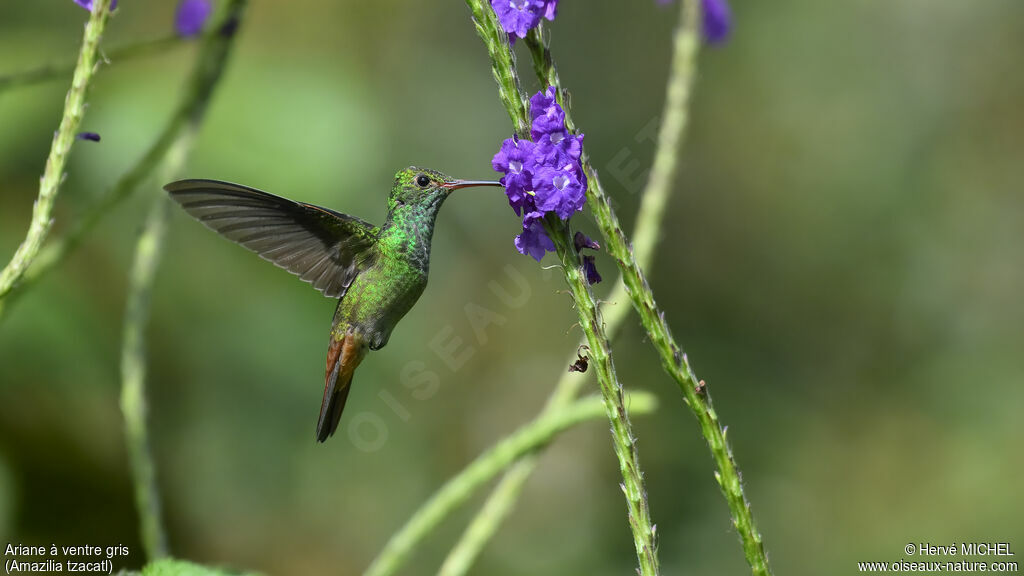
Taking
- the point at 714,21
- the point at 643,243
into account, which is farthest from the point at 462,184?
the point at 714,21

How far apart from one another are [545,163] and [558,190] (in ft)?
0.17

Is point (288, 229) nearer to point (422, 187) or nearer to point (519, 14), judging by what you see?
point (422, 187)

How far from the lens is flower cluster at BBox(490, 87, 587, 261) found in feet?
4.78

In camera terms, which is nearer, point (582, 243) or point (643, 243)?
point (582, 243)

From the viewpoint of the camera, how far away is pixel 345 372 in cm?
230

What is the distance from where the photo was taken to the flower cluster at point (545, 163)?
1.46 meters

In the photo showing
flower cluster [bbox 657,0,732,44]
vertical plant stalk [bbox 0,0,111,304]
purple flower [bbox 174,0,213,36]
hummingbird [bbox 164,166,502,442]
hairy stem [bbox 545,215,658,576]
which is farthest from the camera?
flower cluster [bbox 657,0,732,44]

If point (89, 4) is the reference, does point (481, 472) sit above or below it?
below

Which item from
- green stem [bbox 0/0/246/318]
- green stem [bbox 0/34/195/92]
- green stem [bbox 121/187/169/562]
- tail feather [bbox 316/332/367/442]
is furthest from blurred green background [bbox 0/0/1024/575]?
tail feather [bbox 316/332/367/442]

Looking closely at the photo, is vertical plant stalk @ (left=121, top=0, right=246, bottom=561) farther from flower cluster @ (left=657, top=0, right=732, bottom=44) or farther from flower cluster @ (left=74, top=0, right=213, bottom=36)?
flower cluster @ (left=657, top=0, right=732, bottom=44)

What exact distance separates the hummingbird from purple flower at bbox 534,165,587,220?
494 mm

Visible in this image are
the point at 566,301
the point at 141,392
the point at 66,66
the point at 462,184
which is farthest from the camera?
the point at 566,301

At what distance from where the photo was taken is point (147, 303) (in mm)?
2467
